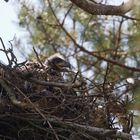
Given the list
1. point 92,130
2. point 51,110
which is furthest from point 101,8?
point 51,110

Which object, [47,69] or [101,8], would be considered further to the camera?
[47,69]

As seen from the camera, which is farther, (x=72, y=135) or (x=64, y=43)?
(x=64, y=43)

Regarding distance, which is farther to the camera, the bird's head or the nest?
the bird's head

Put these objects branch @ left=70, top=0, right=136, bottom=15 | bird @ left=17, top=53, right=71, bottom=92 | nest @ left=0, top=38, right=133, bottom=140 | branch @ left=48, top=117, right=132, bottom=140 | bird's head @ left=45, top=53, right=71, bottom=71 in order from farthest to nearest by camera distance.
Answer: bird's head @ left=45, top=53, right=71, bottom=71, bird @ left=17, top=53, right=71, bottom=92, nest @ left=0, top=38, right=133, bottom=140, branch @ left=48, top=117, right=132, bottom=140, branch @ left=70, top=0, right=136, bottom=15

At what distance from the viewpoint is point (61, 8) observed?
5.82 metres

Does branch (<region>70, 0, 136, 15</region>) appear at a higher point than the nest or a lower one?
higher

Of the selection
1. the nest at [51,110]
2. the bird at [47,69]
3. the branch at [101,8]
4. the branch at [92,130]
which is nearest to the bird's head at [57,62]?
the bird at [47,69]

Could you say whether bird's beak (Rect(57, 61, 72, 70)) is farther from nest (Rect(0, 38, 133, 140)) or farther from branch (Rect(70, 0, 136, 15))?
branch (Rect(70, 0, 136, 15))

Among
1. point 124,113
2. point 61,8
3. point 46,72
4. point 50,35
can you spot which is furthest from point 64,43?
point 124,113

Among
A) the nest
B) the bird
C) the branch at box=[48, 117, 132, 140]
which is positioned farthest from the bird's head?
the branch at box=[48, 117, 132, 140]

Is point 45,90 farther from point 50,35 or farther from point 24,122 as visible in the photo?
point 50,35

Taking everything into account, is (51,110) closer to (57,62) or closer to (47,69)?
(47,69)

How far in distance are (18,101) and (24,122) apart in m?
0.25

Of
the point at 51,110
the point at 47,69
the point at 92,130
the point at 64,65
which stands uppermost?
the point at 64,65
